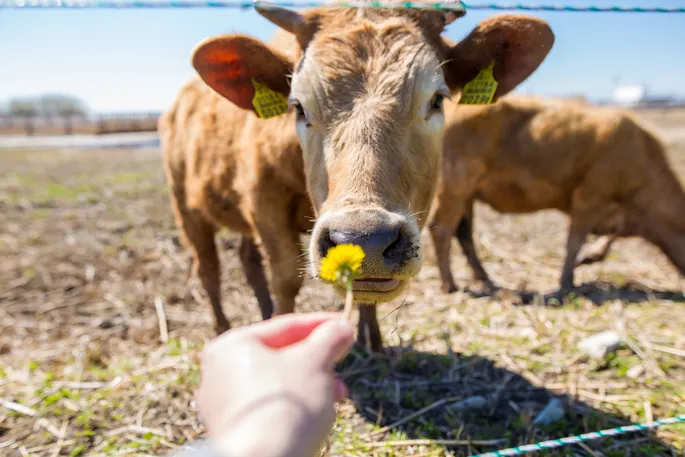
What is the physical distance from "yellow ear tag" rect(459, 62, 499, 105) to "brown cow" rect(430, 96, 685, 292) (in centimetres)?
273

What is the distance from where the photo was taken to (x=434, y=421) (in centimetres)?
280

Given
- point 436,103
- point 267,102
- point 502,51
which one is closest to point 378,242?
point 436,103

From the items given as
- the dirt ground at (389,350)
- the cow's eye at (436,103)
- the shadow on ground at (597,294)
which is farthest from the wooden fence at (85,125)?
the cow's eye at (436,103)

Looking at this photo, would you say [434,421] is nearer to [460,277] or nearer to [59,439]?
[59,439]

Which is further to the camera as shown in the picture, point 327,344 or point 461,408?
point 461,408

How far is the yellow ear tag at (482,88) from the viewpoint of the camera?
2.86m

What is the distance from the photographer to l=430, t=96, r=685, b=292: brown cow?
579 cm

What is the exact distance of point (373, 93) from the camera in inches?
88.8

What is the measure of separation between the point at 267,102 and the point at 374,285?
1502 mm

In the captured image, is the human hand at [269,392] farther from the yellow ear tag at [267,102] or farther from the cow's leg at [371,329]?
the cow's leg at [371,329]

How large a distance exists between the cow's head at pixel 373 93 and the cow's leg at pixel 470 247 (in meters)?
2.98

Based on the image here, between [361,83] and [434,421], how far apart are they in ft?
6.00

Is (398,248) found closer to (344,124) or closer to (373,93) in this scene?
(344,124)

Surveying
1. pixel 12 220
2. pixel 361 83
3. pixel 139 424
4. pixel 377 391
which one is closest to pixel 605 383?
pixel 377 391
